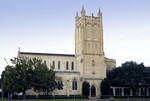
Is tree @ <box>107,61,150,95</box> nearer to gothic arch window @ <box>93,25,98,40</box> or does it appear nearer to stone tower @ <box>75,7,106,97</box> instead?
stone tower @ <box>75,7,106,97</box>

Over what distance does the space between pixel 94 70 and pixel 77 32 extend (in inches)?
525

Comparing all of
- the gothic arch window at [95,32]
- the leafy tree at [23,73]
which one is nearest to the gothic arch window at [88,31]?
the gothic arch window at [95,32]

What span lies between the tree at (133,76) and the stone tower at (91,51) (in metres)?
5.05

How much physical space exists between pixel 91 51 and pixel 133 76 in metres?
14.4

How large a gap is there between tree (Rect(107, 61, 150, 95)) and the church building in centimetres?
504

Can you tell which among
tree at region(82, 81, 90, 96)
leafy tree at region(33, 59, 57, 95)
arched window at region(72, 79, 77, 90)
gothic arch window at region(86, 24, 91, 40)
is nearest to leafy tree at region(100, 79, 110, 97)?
tree at region(82, 81, 90, 96)

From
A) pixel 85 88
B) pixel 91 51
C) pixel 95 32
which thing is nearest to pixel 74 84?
pixel 85 88

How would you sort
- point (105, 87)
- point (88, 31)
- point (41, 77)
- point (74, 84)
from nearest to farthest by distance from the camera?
point (41, 77) → point (105, 87) → point (74, 84) → point (88, 31)

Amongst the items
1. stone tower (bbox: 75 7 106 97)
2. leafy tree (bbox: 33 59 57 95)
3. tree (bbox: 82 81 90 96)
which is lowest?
tree (bbox: 82 81 90 96)

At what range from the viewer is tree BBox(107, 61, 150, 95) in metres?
88.2

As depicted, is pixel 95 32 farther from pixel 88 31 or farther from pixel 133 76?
pixel 133 76

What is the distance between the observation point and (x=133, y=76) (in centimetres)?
8794

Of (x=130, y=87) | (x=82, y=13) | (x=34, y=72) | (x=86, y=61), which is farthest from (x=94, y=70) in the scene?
(x=34, y=72)

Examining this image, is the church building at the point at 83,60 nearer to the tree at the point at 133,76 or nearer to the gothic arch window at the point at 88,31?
the gothic arch window at the point at 88,31
